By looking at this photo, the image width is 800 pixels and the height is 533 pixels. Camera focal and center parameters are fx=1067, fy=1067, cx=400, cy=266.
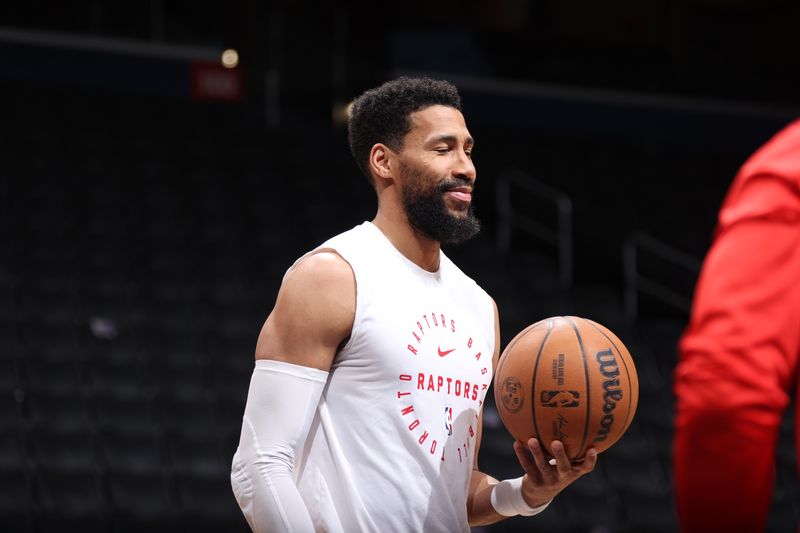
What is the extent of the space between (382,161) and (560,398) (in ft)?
2.02

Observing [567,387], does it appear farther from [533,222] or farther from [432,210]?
[533,222]

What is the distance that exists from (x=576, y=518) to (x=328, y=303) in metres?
3.69

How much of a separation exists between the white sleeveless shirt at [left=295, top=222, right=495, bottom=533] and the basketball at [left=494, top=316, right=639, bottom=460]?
4.2 inches

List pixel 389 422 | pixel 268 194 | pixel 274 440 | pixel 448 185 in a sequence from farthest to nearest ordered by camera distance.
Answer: pixel 268 194 → pixel 448 185 → pixel 389 422 → pixel 274 440

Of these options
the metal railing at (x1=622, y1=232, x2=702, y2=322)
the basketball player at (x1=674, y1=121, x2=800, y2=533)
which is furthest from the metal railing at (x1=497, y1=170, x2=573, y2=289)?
the basketball player at (x1=674, y1=121, x2=800, y2=533)

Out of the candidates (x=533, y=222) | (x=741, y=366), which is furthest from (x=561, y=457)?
(x=533, y=222)

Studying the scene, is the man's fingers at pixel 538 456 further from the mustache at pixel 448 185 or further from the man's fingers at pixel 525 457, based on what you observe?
the mustache at pixel 448 185

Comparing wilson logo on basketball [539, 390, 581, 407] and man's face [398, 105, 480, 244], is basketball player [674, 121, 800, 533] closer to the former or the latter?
wilson logo on basketball [539, 390, 581, 407]

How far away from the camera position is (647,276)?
7.50 meters

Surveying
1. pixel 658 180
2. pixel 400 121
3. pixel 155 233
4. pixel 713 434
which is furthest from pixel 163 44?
pixel 713 434

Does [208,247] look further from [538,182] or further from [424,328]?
[424,328]

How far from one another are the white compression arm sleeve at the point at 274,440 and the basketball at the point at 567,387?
40 cm

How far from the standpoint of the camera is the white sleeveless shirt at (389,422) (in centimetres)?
200

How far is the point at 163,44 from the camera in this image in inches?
329
